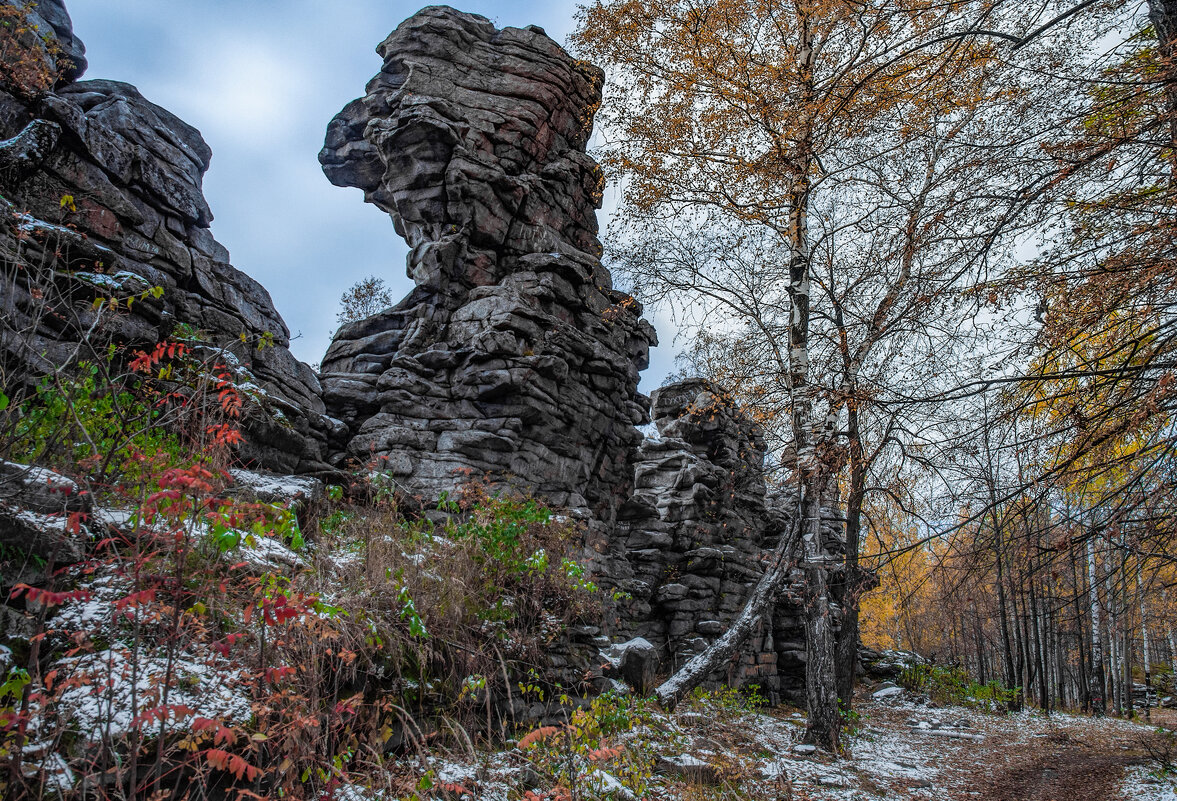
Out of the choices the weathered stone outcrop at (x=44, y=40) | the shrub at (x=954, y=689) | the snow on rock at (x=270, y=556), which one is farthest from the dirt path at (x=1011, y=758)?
the weathered stone outcrop at (x=44, y=40)

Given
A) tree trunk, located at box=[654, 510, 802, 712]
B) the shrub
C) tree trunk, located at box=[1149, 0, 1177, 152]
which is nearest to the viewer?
tree trunk, located at box=[1149, 0, 1177, 152]

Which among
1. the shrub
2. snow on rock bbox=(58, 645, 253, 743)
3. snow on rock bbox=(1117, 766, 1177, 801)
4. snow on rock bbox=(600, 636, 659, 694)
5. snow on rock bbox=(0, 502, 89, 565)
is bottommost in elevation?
the shrub

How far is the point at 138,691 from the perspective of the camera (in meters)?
3.57

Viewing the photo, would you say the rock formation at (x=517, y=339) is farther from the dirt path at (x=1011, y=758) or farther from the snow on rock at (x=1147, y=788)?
the snow on rock at (x=1147, y=788)

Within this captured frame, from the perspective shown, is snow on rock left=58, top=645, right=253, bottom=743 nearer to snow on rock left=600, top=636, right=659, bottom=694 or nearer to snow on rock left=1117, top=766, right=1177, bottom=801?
snow on rock left=600, top=636, right=659, bottom=694

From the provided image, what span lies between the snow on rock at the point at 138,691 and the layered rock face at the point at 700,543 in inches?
370

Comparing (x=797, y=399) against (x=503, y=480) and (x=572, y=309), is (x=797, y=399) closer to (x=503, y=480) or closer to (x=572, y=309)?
(x=503, y=480)

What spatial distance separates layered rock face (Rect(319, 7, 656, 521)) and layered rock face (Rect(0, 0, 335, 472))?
2.06 meters

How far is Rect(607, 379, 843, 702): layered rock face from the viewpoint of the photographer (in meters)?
14.5

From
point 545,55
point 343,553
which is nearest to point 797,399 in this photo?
point 343,553

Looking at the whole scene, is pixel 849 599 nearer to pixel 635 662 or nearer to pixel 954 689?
pixel 635 662

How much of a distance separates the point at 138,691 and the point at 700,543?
550 inches

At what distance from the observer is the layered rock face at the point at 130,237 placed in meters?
7.02

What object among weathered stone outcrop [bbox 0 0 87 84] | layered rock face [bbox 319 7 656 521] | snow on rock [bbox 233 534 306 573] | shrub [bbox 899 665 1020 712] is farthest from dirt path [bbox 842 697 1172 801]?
weathered stone outcrop [bbox 0 0 87 84]
